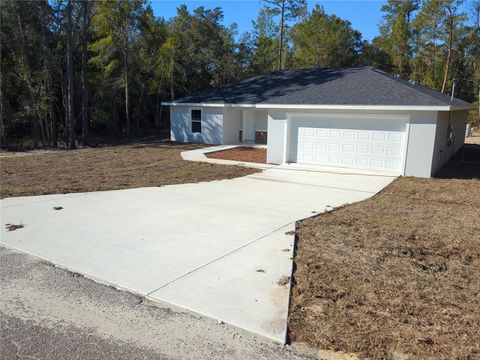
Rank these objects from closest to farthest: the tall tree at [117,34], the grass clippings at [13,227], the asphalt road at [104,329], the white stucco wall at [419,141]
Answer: the asphalt road at [104,329] → the grass clippings at [13,227] → the white stucco wall at [419,141] → the tall tree at [117,34]

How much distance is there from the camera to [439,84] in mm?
41500

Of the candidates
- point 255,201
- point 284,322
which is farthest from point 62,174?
point 284,322

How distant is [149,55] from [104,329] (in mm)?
27274

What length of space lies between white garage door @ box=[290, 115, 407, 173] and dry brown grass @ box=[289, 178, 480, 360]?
16.1 feet

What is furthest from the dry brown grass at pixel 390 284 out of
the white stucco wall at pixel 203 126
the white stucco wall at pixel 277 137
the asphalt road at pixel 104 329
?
the white stucco wall at pixel 203 126

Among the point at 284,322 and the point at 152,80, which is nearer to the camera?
the point at 284,322

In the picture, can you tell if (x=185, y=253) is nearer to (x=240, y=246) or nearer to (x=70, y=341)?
(x=240, y=246)

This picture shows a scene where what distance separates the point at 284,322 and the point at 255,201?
5.06 meters

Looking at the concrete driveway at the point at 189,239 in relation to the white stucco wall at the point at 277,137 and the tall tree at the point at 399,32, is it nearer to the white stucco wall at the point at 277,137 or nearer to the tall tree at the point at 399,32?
the white stucco wall at the point at 277,137

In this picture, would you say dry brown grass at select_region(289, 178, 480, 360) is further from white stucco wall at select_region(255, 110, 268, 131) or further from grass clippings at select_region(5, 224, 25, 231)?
white stucco wall at select_region(255, 110, 268, 131)

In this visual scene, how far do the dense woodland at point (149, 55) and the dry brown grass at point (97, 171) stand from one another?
16.6ft

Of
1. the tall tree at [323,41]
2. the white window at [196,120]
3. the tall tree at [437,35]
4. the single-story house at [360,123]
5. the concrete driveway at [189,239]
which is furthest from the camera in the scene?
the tall tree at [323,41]

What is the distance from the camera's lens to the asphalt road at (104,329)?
3221 millimetres

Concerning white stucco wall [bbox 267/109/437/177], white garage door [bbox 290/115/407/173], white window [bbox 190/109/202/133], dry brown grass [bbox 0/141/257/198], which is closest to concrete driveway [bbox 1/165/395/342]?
dry brown grass [bbox 0/141/257/198]
